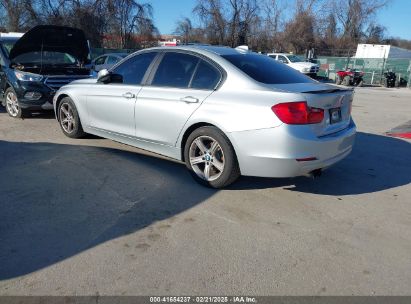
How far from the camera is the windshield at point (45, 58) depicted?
8633mm

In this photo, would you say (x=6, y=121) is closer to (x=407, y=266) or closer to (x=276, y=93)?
(x=276, y=93)

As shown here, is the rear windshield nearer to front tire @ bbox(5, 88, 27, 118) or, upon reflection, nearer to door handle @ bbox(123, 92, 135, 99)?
door handle @ bbox(123, 92, 135, 99)

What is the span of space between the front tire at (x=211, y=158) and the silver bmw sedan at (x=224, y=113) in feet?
0.04

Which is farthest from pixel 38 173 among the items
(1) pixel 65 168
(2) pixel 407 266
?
(2) pixel 407 266

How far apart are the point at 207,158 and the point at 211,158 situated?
6cm

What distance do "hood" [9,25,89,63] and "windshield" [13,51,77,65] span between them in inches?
2.8

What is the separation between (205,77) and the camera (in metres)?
4.64

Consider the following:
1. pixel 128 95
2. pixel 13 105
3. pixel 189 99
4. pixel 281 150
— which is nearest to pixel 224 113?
pixel 189 99

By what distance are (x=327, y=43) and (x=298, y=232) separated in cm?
6411

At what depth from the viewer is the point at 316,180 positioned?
A: 504 centimetres

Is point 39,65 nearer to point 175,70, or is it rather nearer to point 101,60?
point 175,70

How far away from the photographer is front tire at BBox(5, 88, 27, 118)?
8297 millimetres

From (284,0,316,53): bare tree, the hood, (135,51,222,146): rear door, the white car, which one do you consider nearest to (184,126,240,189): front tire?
(135,51,222,146): rear door

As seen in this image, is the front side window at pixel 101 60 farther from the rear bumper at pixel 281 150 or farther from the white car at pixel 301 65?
the rear bumper at pixel 281 150
